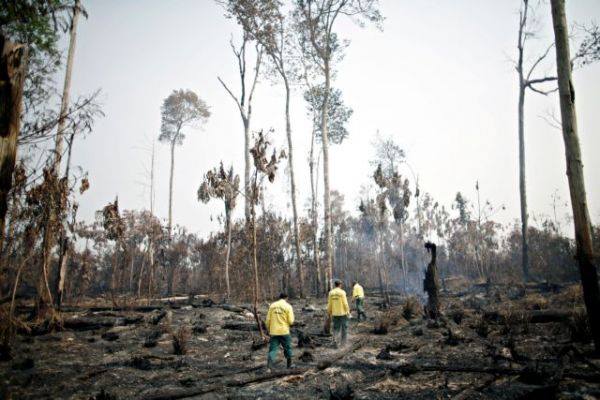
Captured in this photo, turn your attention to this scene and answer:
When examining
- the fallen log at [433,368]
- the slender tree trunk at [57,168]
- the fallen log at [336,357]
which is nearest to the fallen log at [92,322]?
the slender tree trunk at [57,168]

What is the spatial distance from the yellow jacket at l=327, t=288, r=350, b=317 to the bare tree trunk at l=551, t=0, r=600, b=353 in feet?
16.8

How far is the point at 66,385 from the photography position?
5.99 m

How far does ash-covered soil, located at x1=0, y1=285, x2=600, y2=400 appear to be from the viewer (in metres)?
4.97

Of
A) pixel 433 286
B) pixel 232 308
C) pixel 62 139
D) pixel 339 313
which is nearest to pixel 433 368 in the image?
pixel 339 313

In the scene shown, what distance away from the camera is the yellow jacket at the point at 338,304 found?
8.96 m

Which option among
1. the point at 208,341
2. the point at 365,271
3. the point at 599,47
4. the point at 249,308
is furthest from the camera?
the point at 365,271

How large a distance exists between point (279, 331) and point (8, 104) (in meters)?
6.12

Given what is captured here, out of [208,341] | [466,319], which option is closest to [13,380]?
[208,341]

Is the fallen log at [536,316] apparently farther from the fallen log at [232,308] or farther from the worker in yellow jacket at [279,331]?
the fallen log at [232,308]

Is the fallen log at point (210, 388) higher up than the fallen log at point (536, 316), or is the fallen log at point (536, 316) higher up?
the fallen log at point (536, 316)

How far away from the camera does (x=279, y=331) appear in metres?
6.96

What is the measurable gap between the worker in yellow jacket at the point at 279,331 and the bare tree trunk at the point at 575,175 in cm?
548

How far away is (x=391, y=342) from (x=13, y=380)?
831 centimetres

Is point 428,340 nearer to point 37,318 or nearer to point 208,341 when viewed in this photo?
point 208,341
